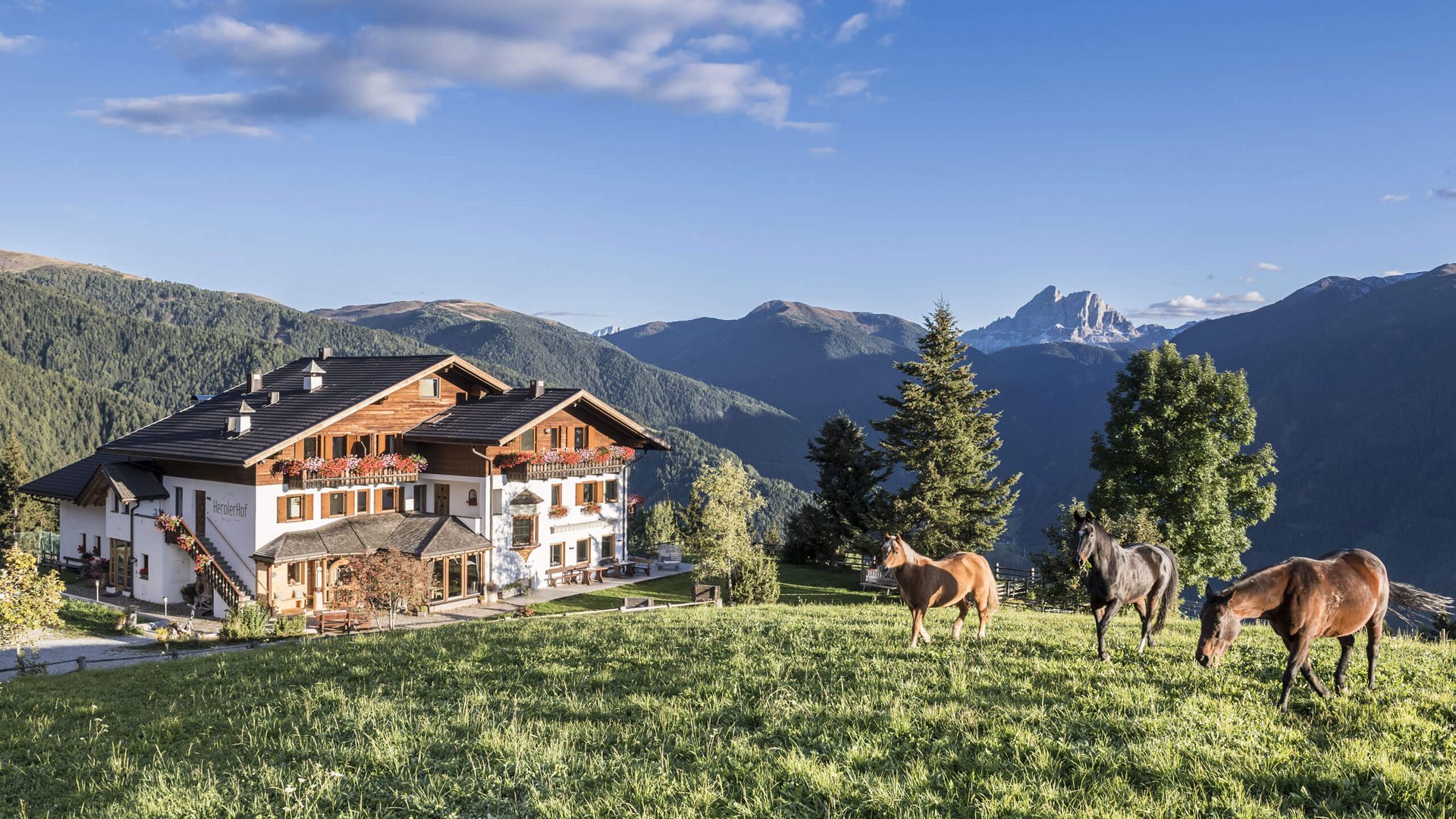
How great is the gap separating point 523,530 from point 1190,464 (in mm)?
30437

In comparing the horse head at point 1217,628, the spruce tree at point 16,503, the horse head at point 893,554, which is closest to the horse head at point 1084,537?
the horse head at point 1217,628

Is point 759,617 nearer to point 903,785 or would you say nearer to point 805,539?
point 903,785

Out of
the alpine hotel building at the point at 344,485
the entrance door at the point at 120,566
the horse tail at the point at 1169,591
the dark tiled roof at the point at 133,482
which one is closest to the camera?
the horse tail at the point at 1169,591

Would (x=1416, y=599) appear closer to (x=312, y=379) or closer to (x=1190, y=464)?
(x=1190, y=464)

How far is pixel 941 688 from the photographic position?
916 cm

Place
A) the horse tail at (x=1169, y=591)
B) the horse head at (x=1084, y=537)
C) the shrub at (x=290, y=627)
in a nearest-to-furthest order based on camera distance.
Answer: the horse head at (x=1084, y=537) < the horse tail at (x=1169, y=591) < the shrub at (x=290, y=627)

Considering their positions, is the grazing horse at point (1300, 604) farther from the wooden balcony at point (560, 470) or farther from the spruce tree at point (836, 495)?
the spruce tree at point (836, 495)

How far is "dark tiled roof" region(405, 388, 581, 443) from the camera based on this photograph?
37969mm

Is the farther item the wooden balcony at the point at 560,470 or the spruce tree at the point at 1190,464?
the wooden balcony at the point at 560,470

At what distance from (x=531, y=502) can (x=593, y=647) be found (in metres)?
27.5

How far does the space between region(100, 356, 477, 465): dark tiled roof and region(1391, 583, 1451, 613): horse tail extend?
35.0 meters

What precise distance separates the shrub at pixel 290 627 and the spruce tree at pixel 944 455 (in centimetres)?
2611

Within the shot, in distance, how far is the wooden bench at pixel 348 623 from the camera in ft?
101

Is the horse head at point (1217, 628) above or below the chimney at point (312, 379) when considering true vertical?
below
